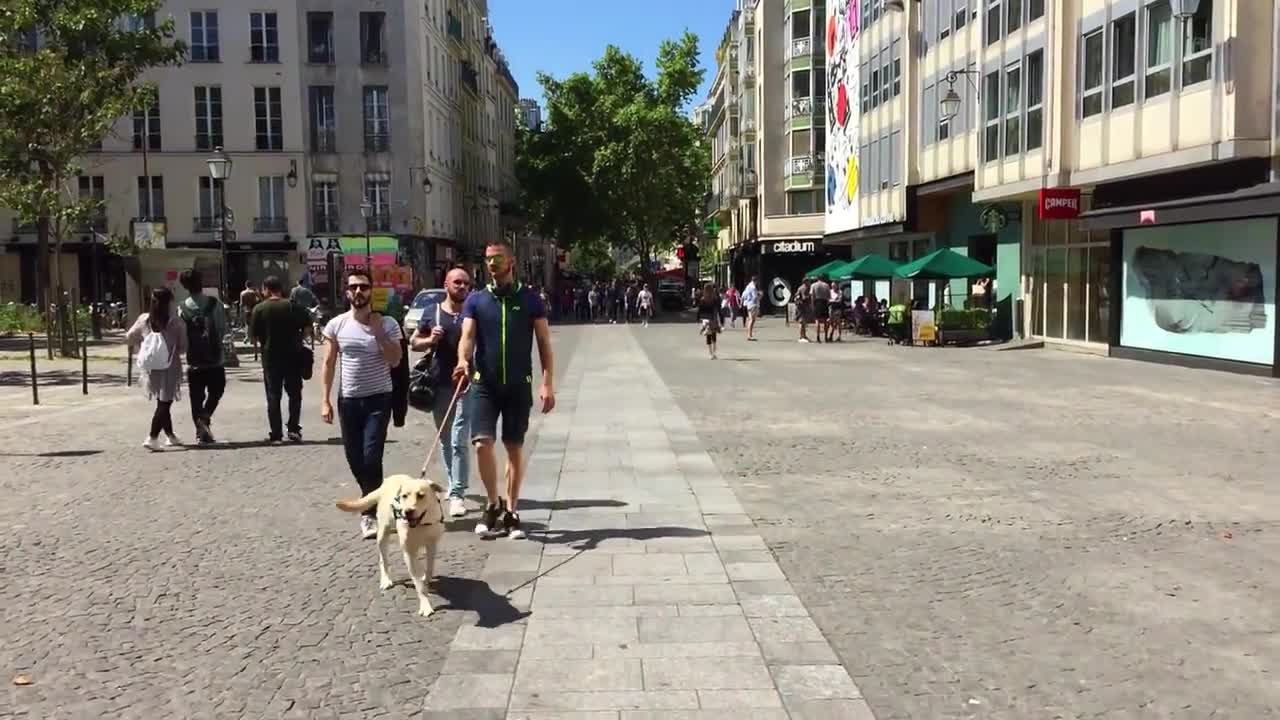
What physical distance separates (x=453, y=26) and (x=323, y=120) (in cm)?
1250

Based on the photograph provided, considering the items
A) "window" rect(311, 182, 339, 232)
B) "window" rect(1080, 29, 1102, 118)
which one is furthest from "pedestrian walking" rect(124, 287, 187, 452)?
"window" rect(311, 182, 339, 232)

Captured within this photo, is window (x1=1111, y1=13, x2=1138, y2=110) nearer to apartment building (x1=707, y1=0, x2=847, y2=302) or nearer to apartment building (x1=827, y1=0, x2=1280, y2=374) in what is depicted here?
apartment building (x1=827, y1=0, x2=1280, y2=374)

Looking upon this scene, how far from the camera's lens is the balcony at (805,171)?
51.2 metres

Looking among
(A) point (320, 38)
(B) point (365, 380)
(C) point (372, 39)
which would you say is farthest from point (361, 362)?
(A) point (320, 38)

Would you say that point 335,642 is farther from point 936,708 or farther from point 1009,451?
point 1009,451

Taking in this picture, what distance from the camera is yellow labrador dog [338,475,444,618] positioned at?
543 centimetres

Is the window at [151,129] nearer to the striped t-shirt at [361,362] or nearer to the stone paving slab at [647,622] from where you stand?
the stone paving slab at [647,622]

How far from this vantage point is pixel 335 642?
4.98 meters

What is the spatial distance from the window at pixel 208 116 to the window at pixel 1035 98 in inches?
1374

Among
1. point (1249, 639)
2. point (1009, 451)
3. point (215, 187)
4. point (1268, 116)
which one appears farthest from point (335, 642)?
point (215, 187)

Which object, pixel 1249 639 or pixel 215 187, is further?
pixel 215 187

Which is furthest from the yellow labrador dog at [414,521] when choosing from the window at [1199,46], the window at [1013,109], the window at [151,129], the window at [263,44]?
the window at [151,129]

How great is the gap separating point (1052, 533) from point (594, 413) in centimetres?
737

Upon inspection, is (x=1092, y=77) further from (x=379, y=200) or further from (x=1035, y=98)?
(x=379, y=200)
